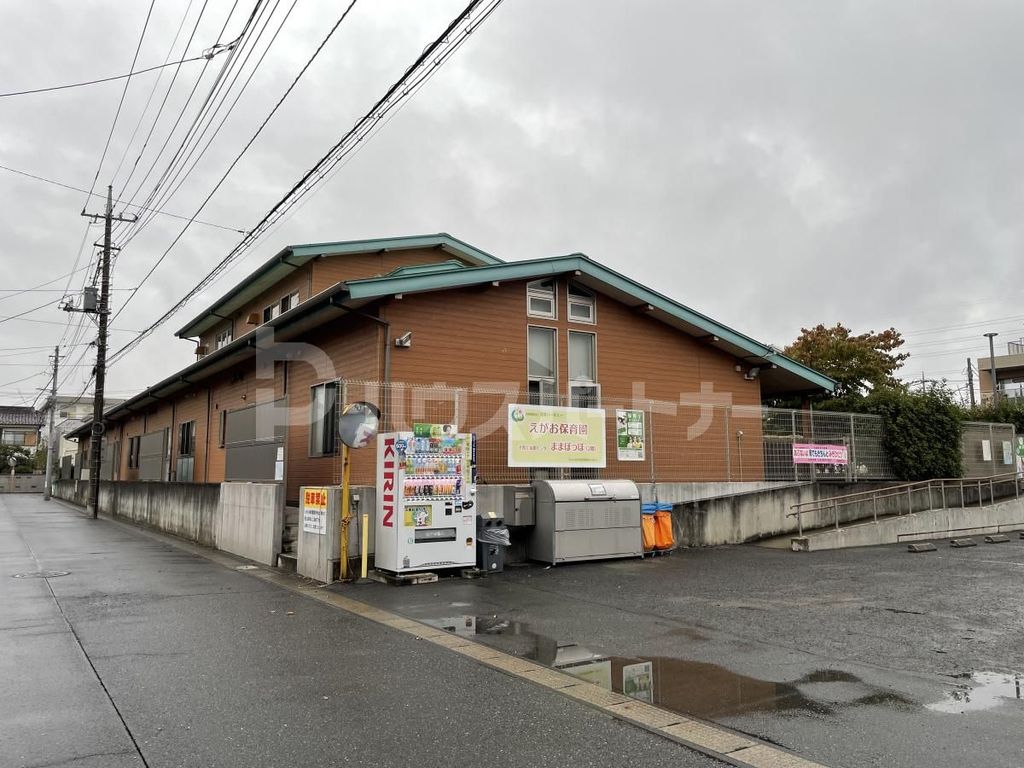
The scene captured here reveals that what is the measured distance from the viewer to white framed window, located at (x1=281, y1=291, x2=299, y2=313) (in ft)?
61.6

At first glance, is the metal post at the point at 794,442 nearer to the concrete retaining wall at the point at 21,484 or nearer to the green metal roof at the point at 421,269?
the green metal roof at the point at 421,269

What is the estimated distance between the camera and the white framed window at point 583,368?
15.5 metres

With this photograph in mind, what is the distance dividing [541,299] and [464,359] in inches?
96.3

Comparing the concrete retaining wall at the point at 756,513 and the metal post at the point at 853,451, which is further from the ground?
the metal post at the point at 853,451

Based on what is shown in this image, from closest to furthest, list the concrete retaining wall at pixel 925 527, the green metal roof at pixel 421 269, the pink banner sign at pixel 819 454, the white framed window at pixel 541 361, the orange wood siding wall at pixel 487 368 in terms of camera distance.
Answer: the orange wood siding wall at pixel 487 368 → the green metal roof at pixel 421 269 → the concrete retaining wall at pixel 925 527 → the white framed window at pixel 541 361 → the pink banner sign at pixel 819 454

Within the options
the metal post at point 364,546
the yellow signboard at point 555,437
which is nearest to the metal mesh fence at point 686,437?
the yellow signboard at point 555,437

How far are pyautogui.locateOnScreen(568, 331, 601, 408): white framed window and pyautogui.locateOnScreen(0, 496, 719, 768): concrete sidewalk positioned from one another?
26.6 ft

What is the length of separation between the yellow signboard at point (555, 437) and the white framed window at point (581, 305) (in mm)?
2804

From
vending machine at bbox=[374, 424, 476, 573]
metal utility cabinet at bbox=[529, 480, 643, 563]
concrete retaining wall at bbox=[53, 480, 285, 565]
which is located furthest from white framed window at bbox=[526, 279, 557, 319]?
concrete retaining wall at bbox=[53, 480, 285, 565]

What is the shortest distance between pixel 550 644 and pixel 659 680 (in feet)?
4.51

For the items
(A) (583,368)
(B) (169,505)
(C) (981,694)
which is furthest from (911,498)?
(B) (169,505)

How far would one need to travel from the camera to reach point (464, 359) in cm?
1389

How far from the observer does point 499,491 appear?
468 inches

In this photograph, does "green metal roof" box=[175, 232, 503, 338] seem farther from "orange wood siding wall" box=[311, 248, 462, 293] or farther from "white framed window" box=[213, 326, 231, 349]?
"white framed window" box=[213, 326, 231, 349]
